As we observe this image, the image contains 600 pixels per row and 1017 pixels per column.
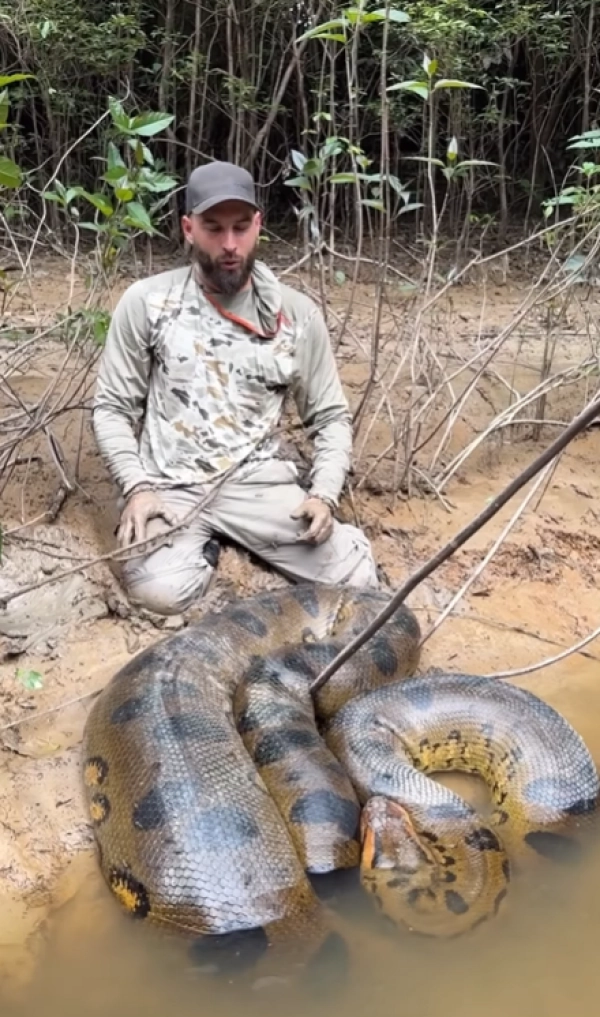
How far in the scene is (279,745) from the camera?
318 cm

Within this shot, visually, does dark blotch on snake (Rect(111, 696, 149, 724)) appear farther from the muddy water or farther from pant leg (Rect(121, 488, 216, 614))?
pant leg (Rect(121, 488, 216, 614))

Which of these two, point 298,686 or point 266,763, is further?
point 298,686

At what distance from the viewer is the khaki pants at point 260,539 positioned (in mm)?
4098

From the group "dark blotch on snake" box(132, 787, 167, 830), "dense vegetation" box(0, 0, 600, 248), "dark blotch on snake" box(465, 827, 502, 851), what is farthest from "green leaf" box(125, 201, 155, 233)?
"dense vegetation" box(0, 0, 600, 248)

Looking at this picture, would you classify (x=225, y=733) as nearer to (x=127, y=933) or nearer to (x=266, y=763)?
(x=266, y=763)

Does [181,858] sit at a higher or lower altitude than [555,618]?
higher

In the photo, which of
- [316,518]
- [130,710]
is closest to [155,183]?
[316,518]

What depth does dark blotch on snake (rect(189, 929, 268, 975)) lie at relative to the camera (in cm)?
245

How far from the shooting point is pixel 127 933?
256 centimetres

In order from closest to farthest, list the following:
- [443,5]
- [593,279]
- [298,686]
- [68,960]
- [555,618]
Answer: [68,960] → [298,686] → [555,618] → [593,279] → [443,5]

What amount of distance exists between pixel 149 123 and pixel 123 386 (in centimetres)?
117

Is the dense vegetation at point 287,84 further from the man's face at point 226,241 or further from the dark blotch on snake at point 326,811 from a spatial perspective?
the dark blotch on snake at point 326,811

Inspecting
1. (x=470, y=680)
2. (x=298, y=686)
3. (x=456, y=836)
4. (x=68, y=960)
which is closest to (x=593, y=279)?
(x=470, y=680)

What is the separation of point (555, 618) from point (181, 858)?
2.43m
